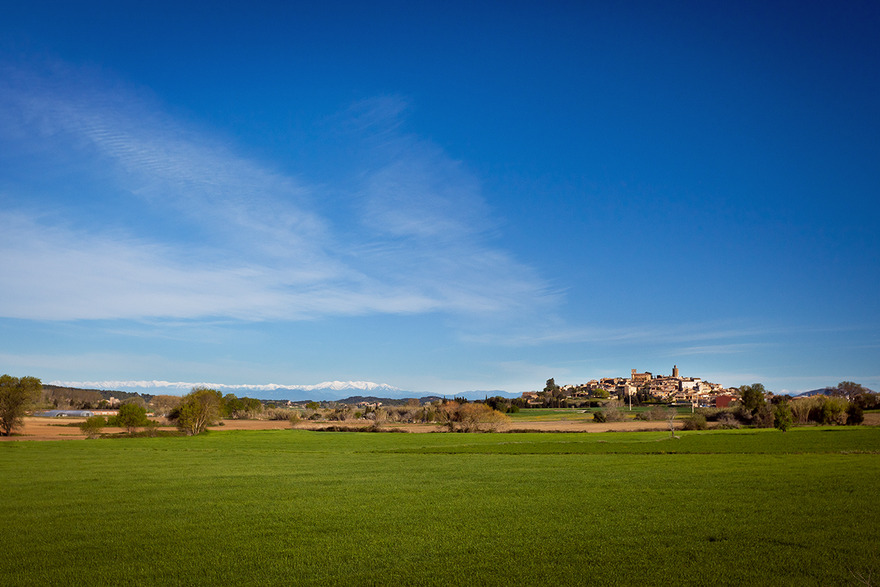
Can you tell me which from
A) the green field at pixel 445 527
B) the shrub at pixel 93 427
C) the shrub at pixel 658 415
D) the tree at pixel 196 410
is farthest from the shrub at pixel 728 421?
the shrub at pixel 93 427

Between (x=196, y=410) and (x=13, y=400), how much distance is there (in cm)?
2025

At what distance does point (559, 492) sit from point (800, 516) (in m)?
7.82

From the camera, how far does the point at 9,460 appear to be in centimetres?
3403

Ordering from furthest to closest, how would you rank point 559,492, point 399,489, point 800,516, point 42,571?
1. point 399,489
2. point 559,492
3. point 800,516
4. point 42,571

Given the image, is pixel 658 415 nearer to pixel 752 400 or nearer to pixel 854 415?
pixel 752 400

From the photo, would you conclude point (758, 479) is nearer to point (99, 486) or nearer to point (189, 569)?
point (189, 569)

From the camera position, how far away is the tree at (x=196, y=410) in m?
71.4

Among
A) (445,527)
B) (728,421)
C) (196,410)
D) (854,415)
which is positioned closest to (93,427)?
(196,410)

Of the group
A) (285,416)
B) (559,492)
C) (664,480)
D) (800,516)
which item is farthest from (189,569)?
(285,416)

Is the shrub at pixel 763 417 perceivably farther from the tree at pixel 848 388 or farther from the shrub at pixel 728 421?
the tree at pixel 848 388

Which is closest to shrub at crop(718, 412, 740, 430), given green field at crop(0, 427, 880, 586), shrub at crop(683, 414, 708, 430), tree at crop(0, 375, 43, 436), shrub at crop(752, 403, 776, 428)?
shrub at crop(752, 403, 776, 428)

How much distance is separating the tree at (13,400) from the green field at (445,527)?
156ft

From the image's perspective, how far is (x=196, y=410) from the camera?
72.7 metres

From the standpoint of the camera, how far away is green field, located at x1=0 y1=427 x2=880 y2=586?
1044cm
